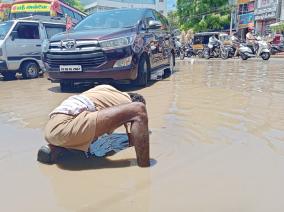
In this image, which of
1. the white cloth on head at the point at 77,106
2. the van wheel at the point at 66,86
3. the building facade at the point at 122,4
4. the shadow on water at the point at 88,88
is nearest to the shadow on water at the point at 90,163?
the white cloth on head at the point at 77,106

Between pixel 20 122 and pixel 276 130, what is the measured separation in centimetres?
316

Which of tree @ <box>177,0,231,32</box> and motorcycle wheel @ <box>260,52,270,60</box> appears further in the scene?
tree @ <box>177,0,231,32</box>

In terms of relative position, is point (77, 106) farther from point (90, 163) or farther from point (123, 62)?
point (123, 62)

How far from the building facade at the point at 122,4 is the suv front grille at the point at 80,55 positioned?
5596cm

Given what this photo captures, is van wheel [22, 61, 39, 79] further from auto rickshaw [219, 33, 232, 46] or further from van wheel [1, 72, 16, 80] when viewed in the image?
auto rickshaw [219, 33, 232, 46]

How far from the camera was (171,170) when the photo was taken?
2863mm

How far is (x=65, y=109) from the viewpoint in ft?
9.62

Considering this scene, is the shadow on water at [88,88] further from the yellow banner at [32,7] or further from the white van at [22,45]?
the yellow banner at [32,7]

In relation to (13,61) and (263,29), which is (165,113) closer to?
(13,61)

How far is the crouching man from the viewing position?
2807 millimetres

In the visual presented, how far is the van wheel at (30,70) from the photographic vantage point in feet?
33.6

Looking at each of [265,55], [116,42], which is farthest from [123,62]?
[265,55]

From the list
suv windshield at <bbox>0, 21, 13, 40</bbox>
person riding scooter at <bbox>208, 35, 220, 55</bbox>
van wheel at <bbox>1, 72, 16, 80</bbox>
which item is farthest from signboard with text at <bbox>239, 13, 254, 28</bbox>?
suv windshield at <bbox>0, 21, 13, 40</bbox>

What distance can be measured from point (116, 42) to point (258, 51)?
11915mm
